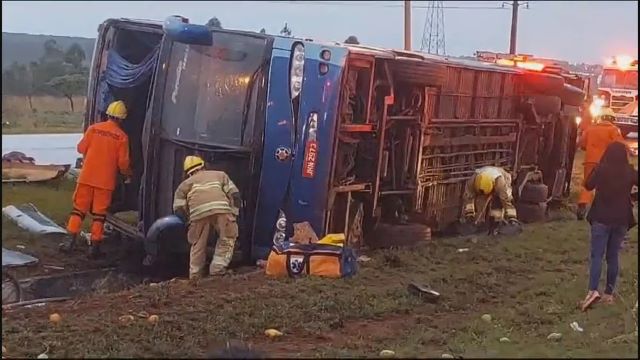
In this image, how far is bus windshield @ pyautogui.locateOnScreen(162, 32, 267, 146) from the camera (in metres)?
8.30

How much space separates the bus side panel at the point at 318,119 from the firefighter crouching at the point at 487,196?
3.50 metres

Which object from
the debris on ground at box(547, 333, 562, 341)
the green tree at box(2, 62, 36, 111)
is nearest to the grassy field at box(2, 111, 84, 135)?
the green tree at box(2, 62, 36, 111)

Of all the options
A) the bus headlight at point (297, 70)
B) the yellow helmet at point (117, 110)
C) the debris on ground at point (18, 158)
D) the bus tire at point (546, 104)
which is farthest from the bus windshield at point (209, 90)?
the bus tire at point (546, 104)

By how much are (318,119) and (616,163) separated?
2386 millimetres

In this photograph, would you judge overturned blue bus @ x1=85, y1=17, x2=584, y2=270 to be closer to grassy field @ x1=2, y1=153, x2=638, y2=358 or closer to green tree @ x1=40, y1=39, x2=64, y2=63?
green tree @ x1=40, y1=39, x2=64, y2=63

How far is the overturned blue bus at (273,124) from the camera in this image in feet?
26.5

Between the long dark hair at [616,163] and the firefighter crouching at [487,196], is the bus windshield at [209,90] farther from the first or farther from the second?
the firefighter crouching at [487,196]

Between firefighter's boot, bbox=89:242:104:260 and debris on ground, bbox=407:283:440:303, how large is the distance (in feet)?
10.4

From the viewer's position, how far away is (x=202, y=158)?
8.45 meters

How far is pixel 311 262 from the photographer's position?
773 centimetres

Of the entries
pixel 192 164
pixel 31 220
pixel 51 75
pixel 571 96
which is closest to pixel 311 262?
pixel 192 164

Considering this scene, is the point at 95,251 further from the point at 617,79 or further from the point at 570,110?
the point at 617,79

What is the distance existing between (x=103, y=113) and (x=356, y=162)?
8.08ft

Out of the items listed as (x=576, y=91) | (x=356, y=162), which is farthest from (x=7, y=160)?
(x=576, y=91)
